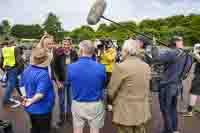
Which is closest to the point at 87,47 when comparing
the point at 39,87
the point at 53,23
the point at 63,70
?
the point at 39,87

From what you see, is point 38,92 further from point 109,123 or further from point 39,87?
point 109,123

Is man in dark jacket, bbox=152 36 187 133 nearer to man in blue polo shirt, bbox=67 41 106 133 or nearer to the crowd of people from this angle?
the crowd of people

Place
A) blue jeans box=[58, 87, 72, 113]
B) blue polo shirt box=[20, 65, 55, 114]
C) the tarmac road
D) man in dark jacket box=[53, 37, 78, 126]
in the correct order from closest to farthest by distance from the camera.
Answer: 1. blue polo shirt box=[20, 65, 55, 114]
2. the tarmac road
3. man in dark jacket box=[53, 37, 78, 126]
4. blue jeans box=[58, 87, 72, 113]

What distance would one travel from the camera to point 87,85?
192 inches

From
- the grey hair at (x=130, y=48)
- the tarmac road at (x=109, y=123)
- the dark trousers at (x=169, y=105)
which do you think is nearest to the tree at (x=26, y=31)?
the tarmac road at (x=109, y=123)

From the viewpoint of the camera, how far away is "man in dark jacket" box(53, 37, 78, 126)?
7.41 m

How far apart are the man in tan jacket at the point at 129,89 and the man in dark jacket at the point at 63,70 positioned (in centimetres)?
267

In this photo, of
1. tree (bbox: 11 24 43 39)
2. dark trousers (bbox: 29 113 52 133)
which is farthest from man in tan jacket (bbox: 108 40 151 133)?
tree (bbox: 11 24 43 39)

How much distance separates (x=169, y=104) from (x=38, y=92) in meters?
2.75

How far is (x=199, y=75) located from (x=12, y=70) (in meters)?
4.31

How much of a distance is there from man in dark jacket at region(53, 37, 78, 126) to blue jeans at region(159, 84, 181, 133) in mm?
1731

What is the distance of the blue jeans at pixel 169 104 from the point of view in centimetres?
656

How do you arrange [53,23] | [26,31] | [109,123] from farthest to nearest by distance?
[26,31]
[53,23]
[109,123]

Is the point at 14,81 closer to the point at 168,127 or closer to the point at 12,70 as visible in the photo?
the point at 12,70
